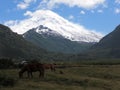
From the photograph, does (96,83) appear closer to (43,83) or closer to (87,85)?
(87,85)

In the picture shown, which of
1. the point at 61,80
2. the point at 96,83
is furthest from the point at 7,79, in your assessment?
the point at 96,83

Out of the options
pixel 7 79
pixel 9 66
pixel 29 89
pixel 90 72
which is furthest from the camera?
pixel 9 66

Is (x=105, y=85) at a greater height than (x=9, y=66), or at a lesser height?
lesser

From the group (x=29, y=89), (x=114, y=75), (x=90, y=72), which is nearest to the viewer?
(x=29, y=89)

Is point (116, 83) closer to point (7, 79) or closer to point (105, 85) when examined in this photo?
point (105, 85)

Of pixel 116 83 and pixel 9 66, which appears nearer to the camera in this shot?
pixel 116 83

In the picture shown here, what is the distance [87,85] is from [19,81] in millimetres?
8351

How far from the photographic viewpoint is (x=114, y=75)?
190 ft

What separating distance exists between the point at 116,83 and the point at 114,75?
9.25 m

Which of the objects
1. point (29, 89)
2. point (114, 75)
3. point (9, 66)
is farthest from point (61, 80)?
point (9, 66)

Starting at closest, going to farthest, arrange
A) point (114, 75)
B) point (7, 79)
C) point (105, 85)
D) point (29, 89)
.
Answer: point (29, 89), point (7, 79), point (105, 85), point (114, 75)

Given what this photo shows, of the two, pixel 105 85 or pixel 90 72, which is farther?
pixel 90 72

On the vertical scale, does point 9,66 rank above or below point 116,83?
above

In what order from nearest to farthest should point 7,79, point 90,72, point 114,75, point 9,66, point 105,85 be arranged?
1. point 7,79
2. point 105,85
3. point 114,75
4. point 90,72
5. point 9,66
